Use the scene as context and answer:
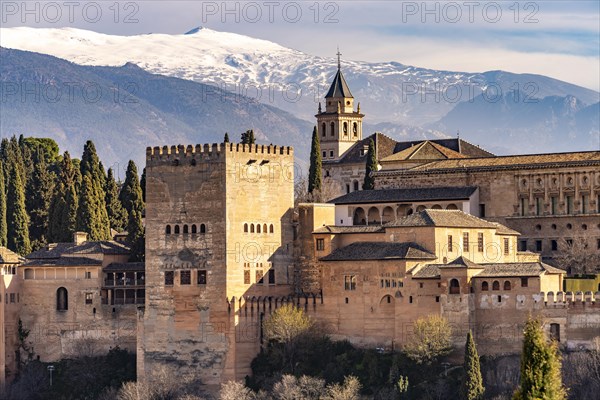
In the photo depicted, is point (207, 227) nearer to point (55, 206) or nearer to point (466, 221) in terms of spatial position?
point (466, 221)

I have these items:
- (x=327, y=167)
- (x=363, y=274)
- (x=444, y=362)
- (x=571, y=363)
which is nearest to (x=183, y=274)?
(x=363, y=274)

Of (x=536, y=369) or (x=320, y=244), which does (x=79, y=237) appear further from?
(x=536, y=369)

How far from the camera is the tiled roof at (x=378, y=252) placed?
7825 cm

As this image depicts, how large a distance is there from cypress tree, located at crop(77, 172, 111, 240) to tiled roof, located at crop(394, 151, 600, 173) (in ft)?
54.1

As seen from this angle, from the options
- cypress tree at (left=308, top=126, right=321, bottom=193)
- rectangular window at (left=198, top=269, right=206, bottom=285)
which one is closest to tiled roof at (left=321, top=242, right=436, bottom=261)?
rectangular window at (left=198, top=269, right=206, bottom=285)

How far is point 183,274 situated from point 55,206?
20.0m

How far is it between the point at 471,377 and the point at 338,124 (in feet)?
151

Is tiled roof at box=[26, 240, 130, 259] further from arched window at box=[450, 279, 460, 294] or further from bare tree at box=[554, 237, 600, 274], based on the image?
bare tree at box=[554, 237, 600, 274]

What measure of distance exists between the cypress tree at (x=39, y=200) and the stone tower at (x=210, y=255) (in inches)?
817

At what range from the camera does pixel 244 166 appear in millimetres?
82438

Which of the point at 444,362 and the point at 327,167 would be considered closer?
the point at 444,362

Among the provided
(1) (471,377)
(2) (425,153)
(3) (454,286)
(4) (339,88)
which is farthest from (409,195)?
(4) (339,88)

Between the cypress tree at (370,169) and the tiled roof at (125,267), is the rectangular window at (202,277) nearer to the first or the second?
the tiled roof at (125,267)

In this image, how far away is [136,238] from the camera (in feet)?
292
